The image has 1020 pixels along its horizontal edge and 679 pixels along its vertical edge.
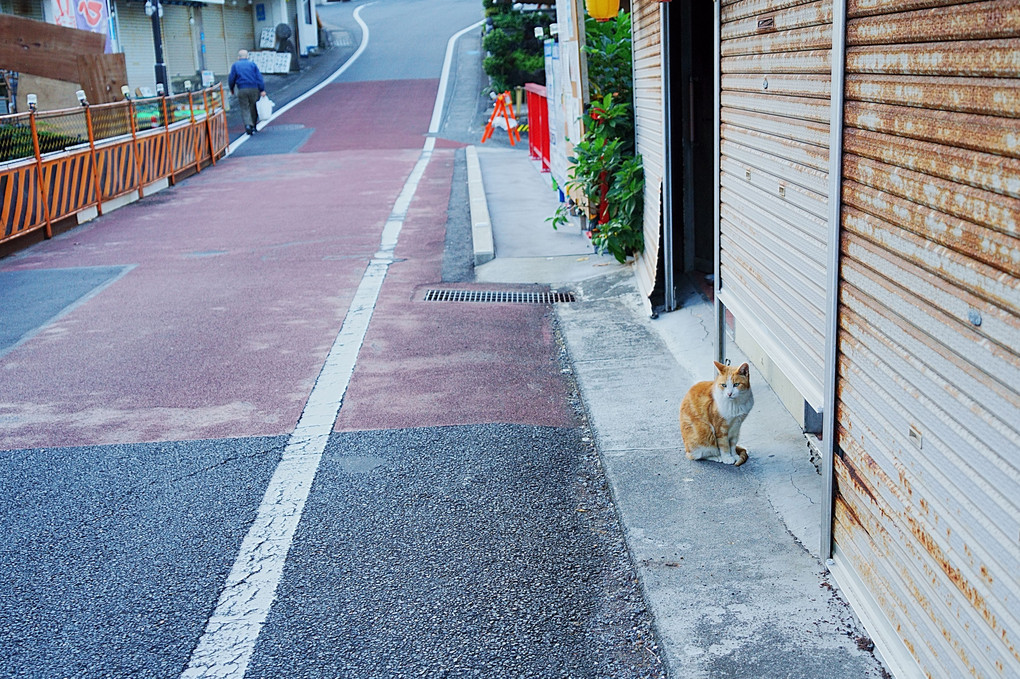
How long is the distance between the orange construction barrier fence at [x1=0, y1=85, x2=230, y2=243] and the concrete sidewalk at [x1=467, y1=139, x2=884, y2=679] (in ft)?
26.0

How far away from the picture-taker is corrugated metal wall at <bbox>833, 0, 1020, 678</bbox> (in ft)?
8.19

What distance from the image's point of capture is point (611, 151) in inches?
375

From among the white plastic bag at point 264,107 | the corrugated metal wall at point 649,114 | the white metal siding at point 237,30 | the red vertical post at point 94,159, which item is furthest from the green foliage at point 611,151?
the white metal siding at point 237,30

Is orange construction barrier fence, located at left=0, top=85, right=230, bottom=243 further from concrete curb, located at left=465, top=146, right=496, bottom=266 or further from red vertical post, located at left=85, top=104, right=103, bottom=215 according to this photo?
concrete curb, located at left=465, top=146, right=496, bottom=266

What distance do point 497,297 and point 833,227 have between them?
226 inches

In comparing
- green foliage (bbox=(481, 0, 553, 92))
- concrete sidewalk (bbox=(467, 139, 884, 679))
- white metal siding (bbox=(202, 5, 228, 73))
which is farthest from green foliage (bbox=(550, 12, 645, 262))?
white metal siding (bbox=(202, 5, 228, 73))

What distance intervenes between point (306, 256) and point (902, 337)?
29.7 feet

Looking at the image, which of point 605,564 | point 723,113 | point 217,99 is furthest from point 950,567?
point 217,99

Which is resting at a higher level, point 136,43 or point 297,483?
point 136,43

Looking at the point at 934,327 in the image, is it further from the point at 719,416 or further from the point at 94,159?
the point at 94,159

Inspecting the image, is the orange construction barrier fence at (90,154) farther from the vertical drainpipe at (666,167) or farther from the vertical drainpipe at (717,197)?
the vertical drainpipe at (717,197)

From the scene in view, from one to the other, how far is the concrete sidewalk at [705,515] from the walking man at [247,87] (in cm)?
1989

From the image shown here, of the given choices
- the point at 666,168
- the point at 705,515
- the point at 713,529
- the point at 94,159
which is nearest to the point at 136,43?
the point at 94,159

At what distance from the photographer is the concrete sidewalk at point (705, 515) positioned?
3.50 meters
